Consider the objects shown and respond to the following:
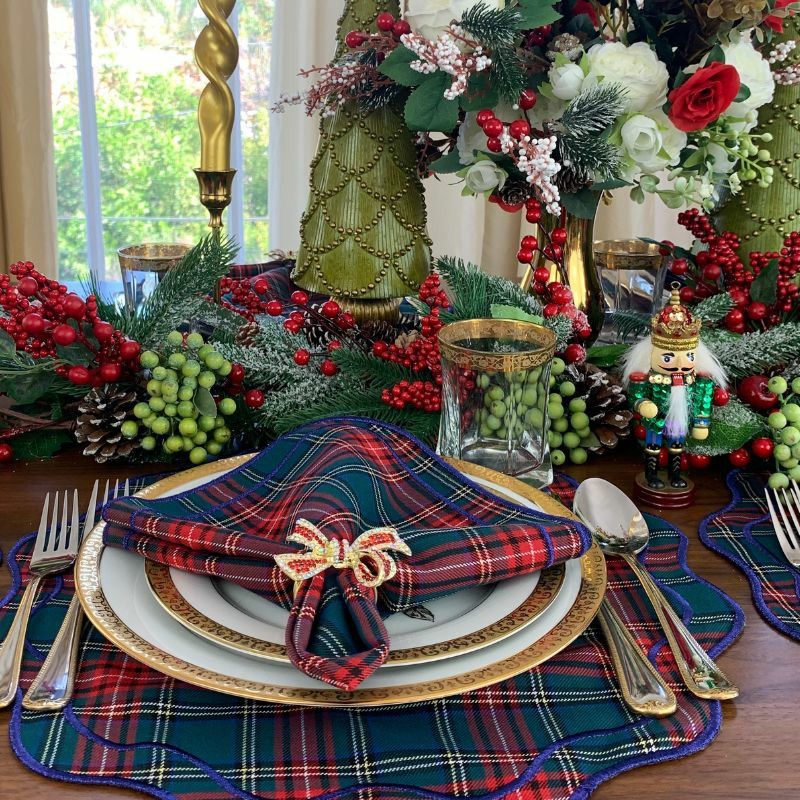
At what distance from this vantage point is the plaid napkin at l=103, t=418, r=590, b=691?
0.47m

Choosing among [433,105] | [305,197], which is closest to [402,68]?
[433,105]

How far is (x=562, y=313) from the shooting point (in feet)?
2.78

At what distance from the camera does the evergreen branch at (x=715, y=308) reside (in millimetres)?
888

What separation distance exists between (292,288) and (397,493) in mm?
680

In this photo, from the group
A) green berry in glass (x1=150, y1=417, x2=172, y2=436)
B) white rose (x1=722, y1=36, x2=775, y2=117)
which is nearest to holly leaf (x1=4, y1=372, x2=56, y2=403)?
green berry in glass (x1=150, y1=417, x2=172, y2=436)

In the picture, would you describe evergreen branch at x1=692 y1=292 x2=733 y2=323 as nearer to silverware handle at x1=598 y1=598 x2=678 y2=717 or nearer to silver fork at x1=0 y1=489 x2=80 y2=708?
silverware handle at x1=598 y1=598 x2=678 y2=717

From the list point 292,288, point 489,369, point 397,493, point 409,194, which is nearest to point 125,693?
point 397,493

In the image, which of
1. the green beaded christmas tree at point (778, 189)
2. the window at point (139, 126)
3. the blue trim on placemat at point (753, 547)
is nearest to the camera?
the blue trim on placemat at point (753, 547)

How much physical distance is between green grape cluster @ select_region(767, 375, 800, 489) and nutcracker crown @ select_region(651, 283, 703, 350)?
0.34 feet

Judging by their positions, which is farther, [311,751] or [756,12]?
[756,12]

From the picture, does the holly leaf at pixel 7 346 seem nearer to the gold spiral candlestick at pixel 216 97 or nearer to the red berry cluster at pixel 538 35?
the gold spiral candlestick at pixel 216 97

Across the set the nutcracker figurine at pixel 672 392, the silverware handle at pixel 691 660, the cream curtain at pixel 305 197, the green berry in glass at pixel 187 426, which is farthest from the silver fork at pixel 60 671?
the cream curtain at pixel 305 197

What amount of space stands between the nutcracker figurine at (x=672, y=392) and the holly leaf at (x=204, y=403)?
14.0 inches

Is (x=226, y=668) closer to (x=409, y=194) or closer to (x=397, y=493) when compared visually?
(x=397, y=493)
